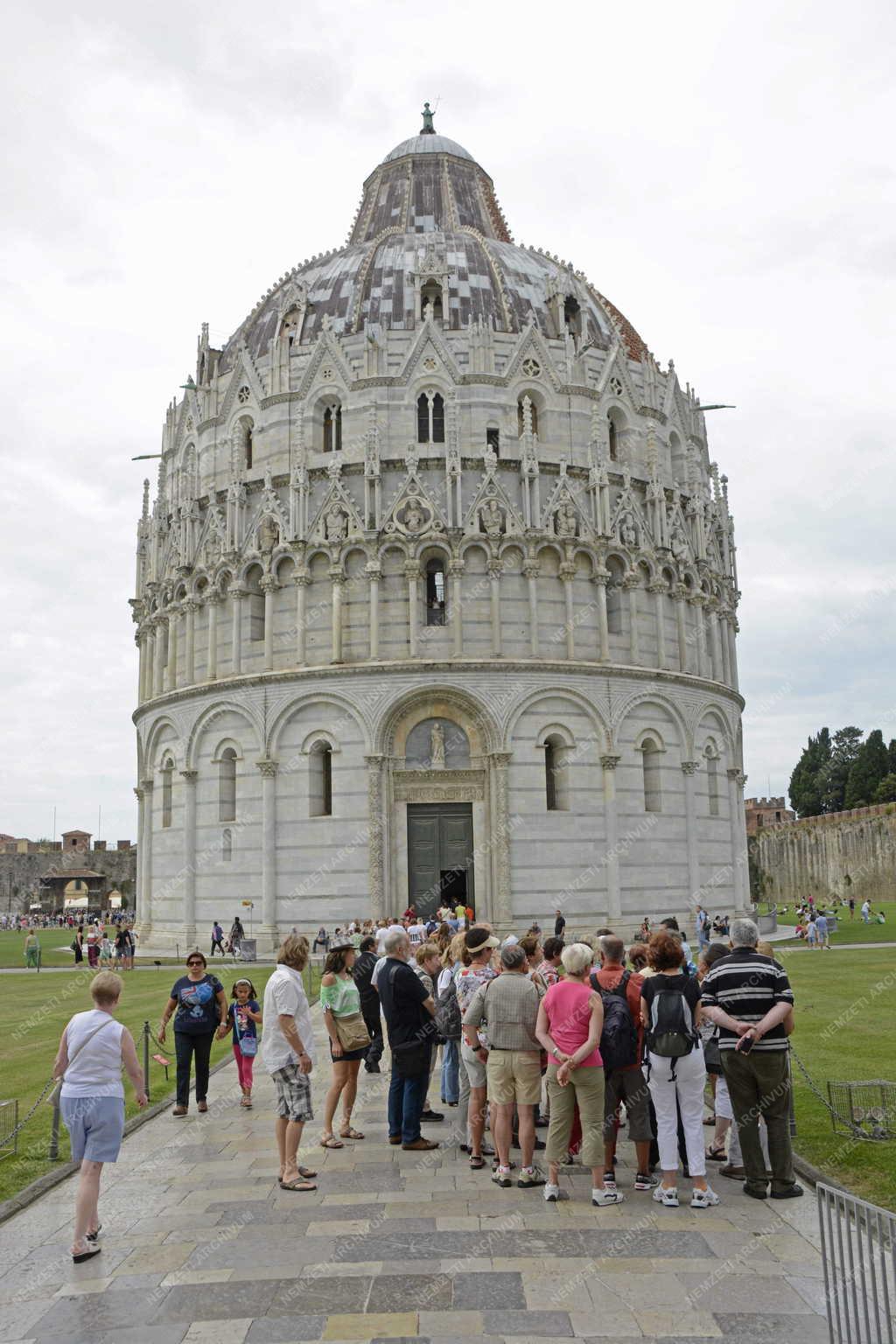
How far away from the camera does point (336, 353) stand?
137 feet

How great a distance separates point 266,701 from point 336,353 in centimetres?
1386

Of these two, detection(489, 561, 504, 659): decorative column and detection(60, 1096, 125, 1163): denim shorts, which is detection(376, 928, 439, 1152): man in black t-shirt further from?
detection(489, 561, 504, 659): decorative column

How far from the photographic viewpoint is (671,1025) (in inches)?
364

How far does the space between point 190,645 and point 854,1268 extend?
3899 centimetres

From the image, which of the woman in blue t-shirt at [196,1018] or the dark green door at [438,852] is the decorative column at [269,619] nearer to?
the dark green door at [438,852]

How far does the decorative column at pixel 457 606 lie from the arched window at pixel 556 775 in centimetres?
460

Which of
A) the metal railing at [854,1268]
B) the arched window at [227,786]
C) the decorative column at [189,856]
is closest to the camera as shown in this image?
the metal railing at [854,1268]

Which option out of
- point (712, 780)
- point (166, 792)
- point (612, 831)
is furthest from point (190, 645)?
point (712, 780)

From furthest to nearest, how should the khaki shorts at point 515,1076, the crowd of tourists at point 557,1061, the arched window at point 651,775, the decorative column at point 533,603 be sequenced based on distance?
the arched window at point 651,775 → the decorative column at point 533,603 → the khaki shorts at point 515,1076 → the crowd of tourists at point 557,1061

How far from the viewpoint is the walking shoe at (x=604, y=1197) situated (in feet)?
30.0

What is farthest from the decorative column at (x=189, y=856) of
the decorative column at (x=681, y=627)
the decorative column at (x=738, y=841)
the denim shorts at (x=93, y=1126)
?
the denim shorts at (x=93, y=1126)

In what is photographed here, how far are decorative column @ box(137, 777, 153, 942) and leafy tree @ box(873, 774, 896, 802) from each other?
60152 millimetres

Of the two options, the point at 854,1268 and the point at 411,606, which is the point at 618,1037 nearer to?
the point at 854,1268

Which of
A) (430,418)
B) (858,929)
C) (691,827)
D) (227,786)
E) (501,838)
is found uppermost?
(430,418)
